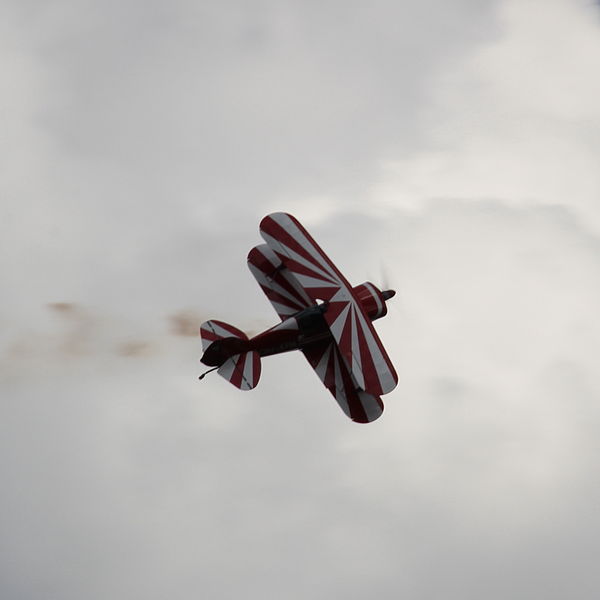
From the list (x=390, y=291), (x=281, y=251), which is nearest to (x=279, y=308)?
(x=281, y=251)

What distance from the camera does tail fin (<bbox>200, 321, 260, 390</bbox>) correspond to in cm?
3012

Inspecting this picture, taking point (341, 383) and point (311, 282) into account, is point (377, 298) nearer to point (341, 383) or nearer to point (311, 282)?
point (311, 282)

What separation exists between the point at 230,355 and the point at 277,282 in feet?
13.1

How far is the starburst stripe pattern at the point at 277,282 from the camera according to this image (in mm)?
32875

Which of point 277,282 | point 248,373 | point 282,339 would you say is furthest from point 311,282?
point 248,373

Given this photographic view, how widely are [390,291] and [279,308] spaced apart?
13.4 feet

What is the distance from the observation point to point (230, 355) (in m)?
30.4

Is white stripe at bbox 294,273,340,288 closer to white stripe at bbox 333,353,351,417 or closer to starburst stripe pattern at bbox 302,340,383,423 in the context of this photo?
starburst stripe pattern at bbox 302,340,383,423

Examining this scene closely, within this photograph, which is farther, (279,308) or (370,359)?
(279,308)

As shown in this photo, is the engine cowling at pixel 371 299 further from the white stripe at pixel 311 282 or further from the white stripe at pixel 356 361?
the white stripe at pixel 356 361

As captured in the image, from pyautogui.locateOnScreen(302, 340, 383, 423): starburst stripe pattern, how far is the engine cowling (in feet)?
6.34

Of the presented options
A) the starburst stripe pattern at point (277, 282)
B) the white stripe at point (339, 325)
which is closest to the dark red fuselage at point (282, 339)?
the white stripe at point (339, 325)

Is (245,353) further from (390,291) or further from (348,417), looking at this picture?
(390,291)

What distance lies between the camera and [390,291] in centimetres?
3438
